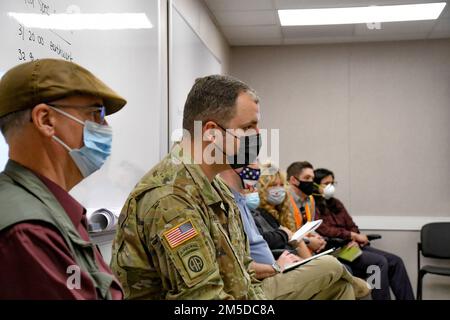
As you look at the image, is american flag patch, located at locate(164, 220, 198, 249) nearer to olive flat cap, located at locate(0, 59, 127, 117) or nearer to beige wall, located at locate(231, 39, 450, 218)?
olive flat cap, located at locate(0, 59, 127, 117)

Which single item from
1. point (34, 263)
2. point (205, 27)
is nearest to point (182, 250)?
point (34, 263)

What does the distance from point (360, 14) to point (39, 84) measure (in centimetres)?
394

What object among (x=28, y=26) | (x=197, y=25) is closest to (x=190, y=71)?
(x=197, y=25)

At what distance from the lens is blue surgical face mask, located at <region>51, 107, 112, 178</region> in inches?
44.9

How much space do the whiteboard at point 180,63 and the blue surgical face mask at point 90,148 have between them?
1.66 metres

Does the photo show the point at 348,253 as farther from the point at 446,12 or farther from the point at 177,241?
the point at 177,241

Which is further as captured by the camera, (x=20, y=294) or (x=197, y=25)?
(x=197, y=25)

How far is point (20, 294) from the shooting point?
3.02 ft

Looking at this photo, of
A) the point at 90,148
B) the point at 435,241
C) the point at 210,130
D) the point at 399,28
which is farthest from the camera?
the point at 399,28

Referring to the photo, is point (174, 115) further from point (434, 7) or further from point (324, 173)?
point (434, 7)

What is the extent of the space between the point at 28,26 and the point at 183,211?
0.81 meters

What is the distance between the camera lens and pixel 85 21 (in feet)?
6.74

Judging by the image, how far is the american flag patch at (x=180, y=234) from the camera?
1306 millimetres
